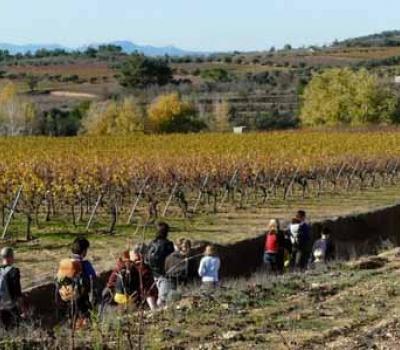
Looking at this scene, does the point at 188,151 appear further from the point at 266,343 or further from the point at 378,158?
the point at 266,343

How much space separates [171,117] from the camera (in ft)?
287

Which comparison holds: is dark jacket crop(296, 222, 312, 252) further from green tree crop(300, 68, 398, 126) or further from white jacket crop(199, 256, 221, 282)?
green tree crop(300, 68, 398, 126)

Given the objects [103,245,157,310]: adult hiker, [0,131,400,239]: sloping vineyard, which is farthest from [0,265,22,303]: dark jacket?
[0,131,400,239]: sloping vineyard

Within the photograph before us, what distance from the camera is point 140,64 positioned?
120438 millimetres

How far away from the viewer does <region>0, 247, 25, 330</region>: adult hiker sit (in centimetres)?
1247

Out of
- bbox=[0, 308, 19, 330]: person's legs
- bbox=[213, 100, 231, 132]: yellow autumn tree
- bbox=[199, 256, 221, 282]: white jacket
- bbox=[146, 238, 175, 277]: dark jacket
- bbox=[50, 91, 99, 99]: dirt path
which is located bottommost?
bbox=[213, 100, 231, 132]: yellow autumn tree

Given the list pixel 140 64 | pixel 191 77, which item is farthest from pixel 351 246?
pixel 191 77

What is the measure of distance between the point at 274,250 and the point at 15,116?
64.4m

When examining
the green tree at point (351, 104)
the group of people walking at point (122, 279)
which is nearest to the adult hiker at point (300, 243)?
the group of people walking at point (122, 279)

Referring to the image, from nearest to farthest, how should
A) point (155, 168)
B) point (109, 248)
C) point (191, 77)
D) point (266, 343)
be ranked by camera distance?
point (266, 343) < point (109, 248) < point (155, 168) < point (191, 77)

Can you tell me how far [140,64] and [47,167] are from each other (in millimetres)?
88910

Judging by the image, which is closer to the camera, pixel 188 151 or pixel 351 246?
pixel 351 246

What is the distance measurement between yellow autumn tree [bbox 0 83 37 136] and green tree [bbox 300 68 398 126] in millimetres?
24292

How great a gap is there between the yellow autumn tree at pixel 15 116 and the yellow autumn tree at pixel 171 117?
30.3 feet
